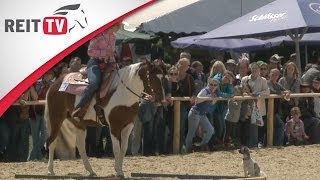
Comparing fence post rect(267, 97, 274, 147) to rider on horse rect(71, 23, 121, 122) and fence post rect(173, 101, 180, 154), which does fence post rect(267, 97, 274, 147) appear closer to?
fence post rect(173, 101, 180, 154)

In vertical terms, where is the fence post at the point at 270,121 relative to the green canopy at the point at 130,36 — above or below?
below

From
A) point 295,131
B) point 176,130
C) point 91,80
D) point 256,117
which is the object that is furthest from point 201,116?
point 91,80

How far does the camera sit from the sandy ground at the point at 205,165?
8680 millimetres

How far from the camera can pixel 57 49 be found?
137 centimetres

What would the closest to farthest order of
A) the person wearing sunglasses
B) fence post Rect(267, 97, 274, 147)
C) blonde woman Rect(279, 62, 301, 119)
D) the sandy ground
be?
the sandy ground
the person wearing sunglasses
fence post Rect(267, 97, 274, 147)
blonde woman Rect(279, 62, 301, 119)

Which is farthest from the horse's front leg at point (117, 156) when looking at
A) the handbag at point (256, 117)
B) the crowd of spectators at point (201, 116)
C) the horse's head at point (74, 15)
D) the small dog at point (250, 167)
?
the horse's head at point (74, 15)

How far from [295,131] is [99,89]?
5.02 metres

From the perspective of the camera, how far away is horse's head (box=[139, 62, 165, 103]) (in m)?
7.81

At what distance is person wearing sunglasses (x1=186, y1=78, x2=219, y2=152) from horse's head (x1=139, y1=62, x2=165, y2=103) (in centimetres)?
311

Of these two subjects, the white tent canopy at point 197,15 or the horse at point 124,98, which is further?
the white tent canopy at point 197,15

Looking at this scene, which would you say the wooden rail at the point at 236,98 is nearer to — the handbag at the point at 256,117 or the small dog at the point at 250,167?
the handbag at the point at 256,117

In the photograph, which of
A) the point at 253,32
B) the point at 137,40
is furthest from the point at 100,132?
the point at 137,40

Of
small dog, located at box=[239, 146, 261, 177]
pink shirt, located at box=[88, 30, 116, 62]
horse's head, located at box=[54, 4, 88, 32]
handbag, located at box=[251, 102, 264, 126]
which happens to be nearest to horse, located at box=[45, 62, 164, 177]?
pink shirt, located at box=[88, 30, 116, 62]

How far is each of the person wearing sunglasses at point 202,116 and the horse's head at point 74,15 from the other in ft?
31.3
